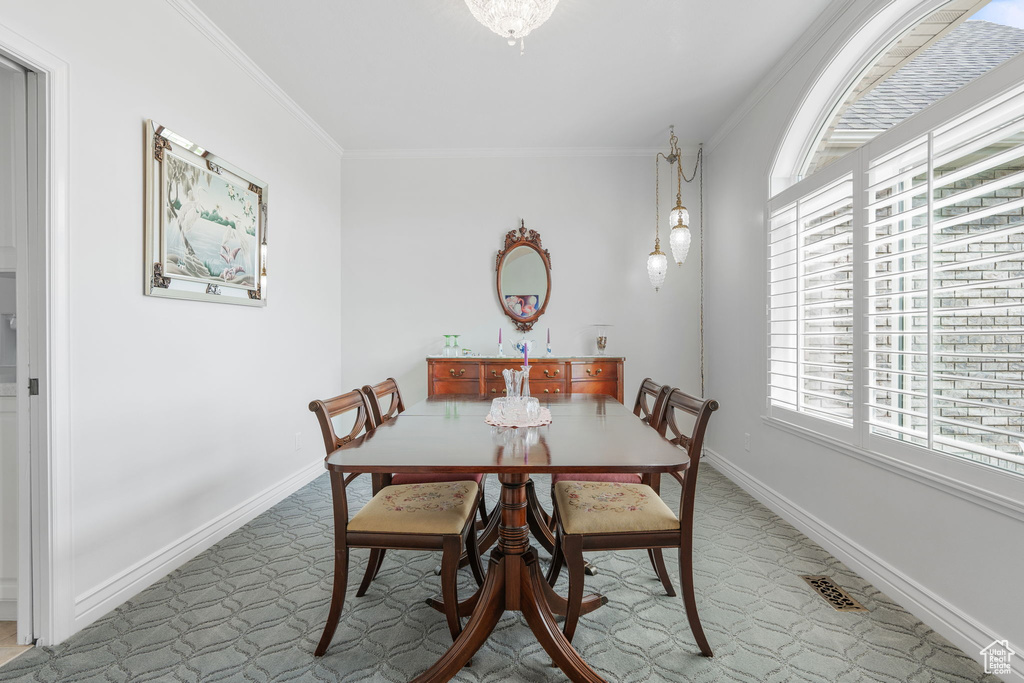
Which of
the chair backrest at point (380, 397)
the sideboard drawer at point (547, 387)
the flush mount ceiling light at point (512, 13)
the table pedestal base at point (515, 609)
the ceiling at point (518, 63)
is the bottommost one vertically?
the table pedestal base at point (515, 609)

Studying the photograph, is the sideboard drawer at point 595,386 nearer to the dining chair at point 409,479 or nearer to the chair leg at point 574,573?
the dining chair at point 409,479

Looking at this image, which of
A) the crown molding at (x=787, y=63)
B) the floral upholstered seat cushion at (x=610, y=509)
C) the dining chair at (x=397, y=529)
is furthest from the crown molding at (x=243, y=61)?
the crown molding at (x=787, y=63)

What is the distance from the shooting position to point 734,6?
245 centimetres

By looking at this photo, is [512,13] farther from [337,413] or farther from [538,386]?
[538,386]

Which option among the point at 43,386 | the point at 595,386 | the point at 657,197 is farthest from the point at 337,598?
the point at 657,197

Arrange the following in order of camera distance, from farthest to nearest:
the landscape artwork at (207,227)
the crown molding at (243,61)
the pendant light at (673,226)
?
the pendant light at (673,226)
the crown molding at (243,61)
the landscape artwork at (207,227)

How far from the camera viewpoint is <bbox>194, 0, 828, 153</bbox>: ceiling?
251 centimetres

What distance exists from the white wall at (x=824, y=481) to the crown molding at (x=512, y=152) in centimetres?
61

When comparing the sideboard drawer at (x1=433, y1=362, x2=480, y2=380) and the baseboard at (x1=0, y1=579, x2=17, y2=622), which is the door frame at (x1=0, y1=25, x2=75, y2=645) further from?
the sideboard drawer at (x1=433, y1=362, x2=480, y2=380)

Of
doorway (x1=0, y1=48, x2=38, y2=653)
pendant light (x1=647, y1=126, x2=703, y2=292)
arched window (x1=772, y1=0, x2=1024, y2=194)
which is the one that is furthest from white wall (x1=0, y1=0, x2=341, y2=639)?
arched window (x1=772, y1=0, x2=1024, y2=194)

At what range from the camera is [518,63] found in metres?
2.99

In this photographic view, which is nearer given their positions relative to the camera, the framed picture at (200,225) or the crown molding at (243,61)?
the framed picture at (200,225)

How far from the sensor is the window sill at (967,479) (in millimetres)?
1555

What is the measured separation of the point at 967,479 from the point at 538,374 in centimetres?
276
